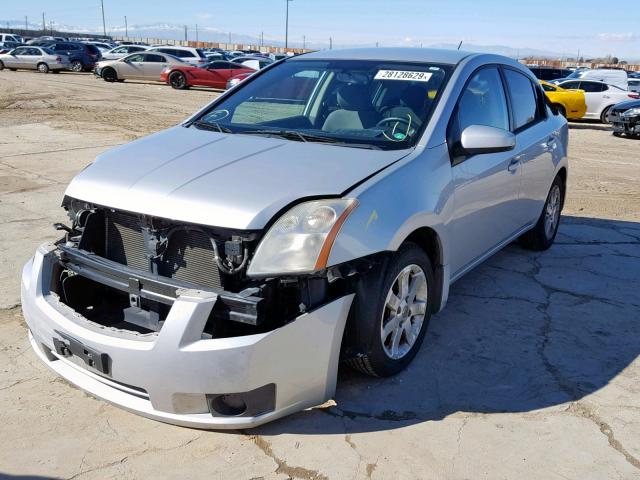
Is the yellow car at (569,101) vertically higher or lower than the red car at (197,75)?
higher

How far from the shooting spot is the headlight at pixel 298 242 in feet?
9.32

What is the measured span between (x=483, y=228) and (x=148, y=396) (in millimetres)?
2550

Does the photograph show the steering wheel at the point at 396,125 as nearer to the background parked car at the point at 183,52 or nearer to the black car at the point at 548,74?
the black car at the point at 548,74

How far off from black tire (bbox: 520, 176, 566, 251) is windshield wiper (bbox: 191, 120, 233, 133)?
3.13 m

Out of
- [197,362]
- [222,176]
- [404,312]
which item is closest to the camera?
[197,362]

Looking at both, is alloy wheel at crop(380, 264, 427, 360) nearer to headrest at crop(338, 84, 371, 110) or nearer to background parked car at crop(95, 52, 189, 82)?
headrest at crop(338, 84, 371, 110)

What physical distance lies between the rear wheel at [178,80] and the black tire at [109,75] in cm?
356

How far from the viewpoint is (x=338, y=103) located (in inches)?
167

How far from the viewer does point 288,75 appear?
4.64 metres

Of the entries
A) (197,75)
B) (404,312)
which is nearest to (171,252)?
(404,312)

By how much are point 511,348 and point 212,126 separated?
2363 millimetres

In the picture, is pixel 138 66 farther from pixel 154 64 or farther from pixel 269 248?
pixel 269 248

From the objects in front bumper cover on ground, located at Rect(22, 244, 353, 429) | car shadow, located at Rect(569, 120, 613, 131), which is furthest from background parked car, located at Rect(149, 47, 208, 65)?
front bumper cover on ground, located at Rect(22, 244, 353, 429)

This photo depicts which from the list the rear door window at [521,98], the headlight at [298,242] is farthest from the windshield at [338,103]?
the rear door window at [521,98]
